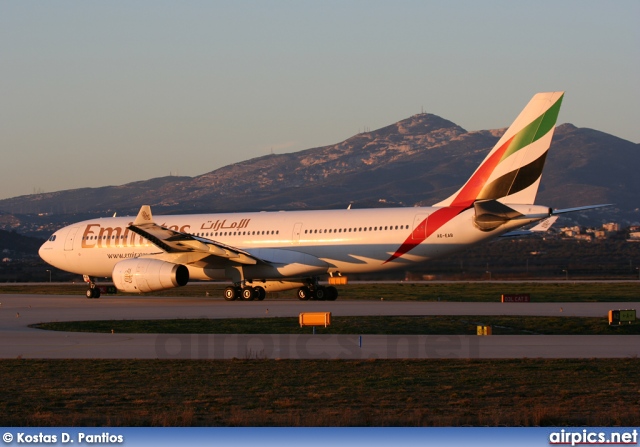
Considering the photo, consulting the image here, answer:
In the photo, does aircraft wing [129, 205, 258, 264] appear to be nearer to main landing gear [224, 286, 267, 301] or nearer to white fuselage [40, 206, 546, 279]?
white fuselage [40, 206, 546, 279]

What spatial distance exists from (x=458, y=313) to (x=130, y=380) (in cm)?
1575

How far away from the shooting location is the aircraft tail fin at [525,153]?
121ft

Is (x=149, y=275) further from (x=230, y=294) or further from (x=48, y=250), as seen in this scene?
(x=48, y=250)

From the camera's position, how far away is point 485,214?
36.4 m

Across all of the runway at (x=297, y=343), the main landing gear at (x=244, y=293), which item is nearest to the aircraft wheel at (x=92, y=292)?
the main landing gear at (x=244, y=293)

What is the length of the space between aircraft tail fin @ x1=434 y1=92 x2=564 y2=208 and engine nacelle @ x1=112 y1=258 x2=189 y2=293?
39.3 ft


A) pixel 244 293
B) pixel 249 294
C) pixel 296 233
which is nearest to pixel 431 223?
pixel 296 233

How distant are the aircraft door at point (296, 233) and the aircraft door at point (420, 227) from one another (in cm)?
548

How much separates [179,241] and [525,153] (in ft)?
46.8

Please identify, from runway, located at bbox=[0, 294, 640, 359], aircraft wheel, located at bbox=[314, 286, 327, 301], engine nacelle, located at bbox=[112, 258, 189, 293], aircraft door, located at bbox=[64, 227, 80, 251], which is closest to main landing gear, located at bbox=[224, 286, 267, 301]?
engine nacelle, located at bbox=[112, 258, 189, 293]

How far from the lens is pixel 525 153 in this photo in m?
37.1

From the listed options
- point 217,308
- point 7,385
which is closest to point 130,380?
point 7,385

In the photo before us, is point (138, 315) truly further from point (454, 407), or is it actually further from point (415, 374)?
point (454, 407)

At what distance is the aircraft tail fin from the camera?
36.9m
